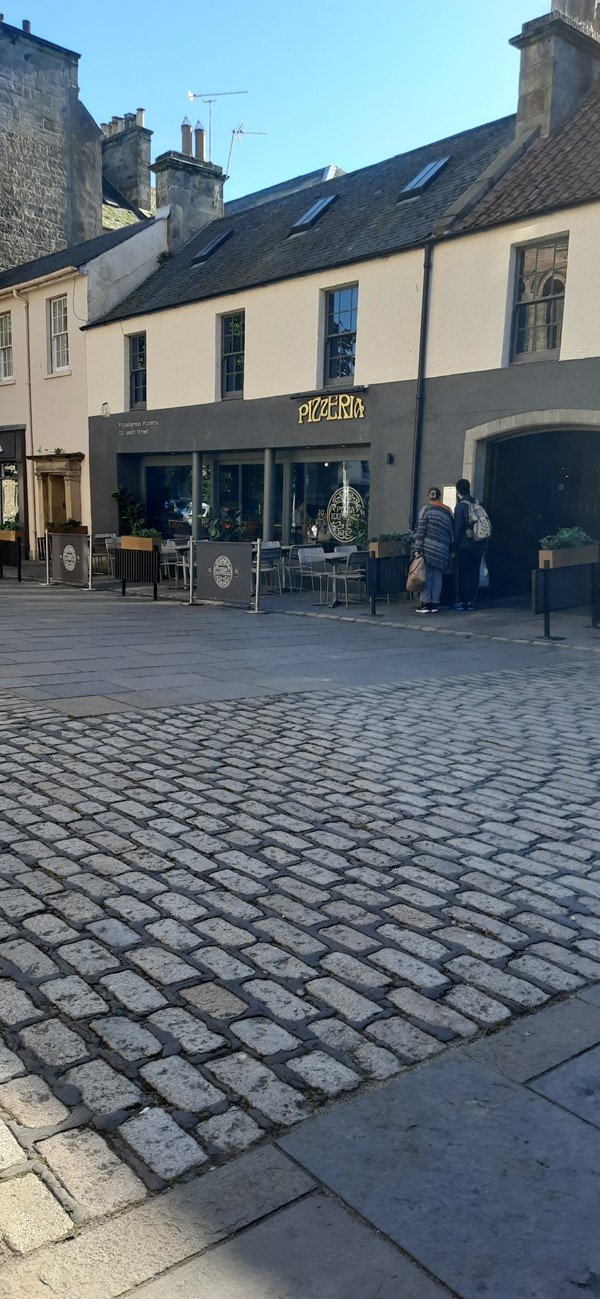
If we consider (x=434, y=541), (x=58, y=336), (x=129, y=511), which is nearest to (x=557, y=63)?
(x=434, y=541)

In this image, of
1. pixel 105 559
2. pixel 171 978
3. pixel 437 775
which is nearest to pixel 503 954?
pixel 171 978

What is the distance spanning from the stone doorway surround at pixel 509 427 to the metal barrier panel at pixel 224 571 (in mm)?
3659

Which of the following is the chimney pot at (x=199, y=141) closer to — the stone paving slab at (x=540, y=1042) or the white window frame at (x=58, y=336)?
the white window frame at (x=58, y=336)

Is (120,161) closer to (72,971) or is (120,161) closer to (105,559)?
(105,559)

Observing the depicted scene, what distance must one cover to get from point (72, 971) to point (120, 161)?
3649 centimetres

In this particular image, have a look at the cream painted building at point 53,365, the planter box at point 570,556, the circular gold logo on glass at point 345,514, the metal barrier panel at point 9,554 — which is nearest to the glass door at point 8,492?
the cream painted building at point 53,365

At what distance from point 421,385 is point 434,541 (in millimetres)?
3127

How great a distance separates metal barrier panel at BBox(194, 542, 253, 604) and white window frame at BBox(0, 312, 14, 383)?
14143mm

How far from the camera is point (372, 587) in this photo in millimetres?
13898

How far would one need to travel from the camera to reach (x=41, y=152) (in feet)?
91.2

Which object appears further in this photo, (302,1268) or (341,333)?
(341,333)

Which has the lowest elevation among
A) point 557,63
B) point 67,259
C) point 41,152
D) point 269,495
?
point 269,495

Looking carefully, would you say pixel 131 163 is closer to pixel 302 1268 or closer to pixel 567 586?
pixel 567 586

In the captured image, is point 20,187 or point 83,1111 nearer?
point 83,1111
